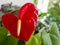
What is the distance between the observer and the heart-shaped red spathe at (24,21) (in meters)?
0.52

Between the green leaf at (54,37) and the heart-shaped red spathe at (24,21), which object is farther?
the green leaf at (54,37)

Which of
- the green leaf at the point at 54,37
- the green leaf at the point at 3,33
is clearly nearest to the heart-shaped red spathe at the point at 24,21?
the green leaf at the point at 3,33

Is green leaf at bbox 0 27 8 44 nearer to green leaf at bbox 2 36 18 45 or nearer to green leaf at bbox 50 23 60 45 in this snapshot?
green leaf at bbox 2 36 18 45

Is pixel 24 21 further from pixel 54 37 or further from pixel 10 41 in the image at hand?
pixel 54 37

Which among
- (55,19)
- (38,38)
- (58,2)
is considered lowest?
(55,19)

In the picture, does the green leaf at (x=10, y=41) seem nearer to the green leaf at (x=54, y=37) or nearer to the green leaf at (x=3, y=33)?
the green leaf at (x=3, y=33)

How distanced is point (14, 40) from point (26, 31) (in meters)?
0.10

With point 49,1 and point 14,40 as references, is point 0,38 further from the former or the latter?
point 49,1

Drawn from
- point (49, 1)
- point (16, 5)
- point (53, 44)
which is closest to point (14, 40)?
point (53, 44)

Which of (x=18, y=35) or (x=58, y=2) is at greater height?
(x=18, y=35)

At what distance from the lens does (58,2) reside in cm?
189

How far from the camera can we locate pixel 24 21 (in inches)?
20.7

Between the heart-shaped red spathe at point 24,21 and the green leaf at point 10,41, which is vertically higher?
the heart-shaped red spathe at point 24,21

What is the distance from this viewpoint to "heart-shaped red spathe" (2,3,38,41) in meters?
0.52
